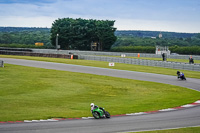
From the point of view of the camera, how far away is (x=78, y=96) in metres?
23.4

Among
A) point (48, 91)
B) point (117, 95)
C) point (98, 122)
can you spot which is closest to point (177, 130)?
point (98, 122)

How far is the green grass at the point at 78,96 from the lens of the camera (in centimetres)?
1772

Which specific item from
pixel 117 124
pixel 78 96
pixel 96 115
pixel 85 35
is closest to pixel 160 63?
pixel 78 96

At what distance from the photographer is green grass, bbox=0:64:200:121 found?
698 inches

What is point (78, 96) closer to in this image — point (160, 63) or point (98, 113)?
point (98, 113)

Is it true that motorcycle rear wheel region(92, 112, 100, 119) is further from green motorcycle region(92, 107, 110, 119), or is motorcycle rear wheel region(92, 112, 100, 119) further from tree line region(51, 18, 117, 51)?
tree line region(51, 18, 117, 51)

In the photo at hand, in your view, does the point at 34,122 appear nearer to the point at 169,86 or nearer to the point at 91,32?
the point at 169,86

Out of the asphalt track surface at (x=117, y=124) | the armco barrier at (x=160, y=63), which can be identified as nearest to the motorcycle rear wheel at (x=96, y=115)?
the asphalt track surface at (x=117, y=124)

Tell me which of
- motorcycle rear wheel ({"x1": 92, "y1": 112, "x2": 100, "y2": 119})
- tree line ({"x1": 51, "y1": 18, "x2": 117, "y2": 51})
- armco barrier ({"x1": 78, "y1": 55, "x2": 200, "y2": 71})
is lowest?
motorcycle rear wheel ({"x1": 92, "y1": 112, "x2": 100, "y2": 119})

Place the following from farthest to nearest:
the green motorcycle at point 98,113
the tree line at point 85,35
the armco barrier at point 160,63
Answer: the tree line at point 85,35 < the armco barrier at point 160,63 < the green motorcycle at point 98,113

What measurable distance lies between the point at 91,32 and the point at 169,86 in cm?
9050

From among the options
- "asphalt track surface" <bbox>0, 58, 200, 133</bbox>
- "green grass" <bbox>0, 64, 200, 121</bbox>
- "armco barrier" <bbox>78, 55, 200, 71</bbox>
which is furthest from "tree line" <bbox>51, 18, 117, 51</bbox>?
"asphalt track surface" <bbox>0, 58, 200, 133</bbox>

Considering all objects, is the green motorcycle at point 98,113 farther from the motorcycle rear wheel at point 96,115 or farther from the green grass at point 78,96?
the green grass at point 78,96

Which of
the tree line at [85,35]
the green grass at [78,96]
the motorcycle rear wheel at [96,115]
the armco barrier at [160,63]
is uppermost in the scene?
the tree line at [85,35]
